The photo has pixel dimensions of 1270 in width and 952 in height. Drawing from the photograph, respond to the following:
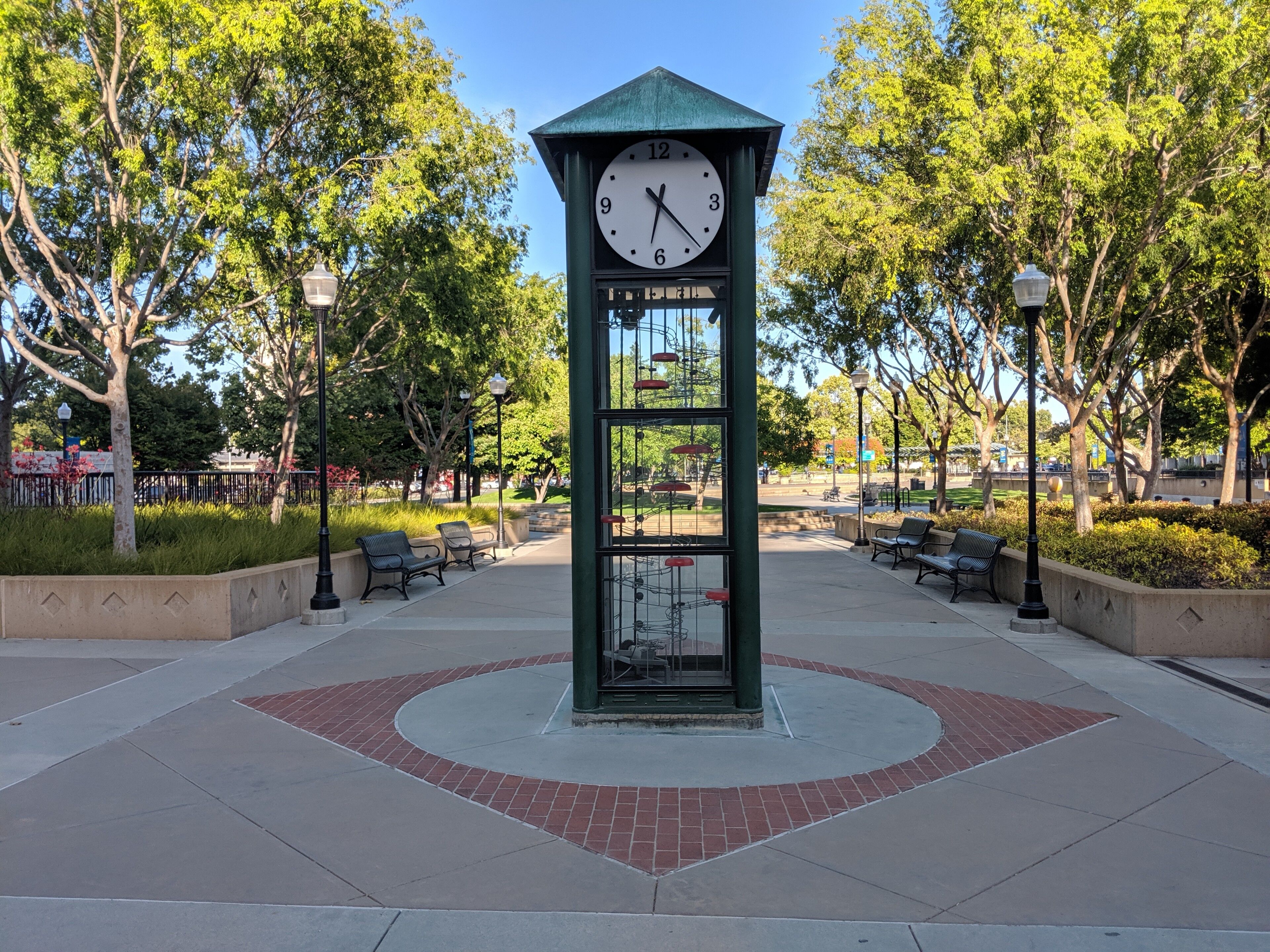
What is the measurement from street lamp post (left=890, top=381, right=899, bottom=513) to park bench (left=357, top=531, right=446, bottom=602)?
14.8 m

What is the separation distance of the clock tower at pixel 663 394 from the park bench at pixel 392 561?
749 cm

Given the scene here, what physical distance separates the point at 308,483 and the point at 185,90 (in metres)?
11.5

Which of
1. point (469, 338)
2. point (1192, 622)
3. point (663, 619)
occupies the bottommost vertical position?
point (1192, 622)

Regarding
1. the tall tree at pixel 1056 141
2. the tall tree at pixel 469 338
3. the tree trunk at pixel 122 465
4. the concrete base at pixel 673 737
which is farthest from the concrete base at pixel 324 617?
the tall tree at pixel 1056 141

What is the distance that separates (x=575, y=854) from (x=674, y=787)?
101cm

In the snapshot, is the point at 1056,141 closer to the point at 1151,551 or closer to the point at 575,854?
the point at 1151,551

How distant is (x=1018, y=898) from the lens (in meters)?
3.88

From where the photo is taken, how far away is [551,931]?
3.65 metres

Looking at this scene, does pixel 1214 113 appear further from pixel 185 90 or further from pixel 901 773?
pixel 185 90

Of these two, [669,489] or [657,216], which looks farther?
[669,489]

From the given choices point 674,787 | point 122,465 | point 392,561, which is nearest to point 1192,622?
point 674,787

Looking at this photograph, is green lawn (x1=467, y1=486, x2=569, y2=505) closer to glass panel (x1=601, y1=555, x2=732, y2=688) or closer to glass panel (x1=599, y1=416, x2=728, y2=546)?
glass panel (x1=601, y1=555, x2=732, y2=688)

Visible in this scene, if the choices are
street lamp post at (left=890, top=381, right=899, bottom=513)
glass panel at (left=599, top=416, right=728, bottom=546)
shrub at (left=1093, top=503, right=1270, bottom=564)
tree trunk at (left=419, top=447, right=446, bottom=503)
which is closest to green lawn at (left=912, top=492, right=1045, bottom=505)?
street lamp post at (left=890, top=381, right=899, bottom=513)

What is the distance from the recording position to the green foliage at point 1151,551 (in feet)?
31.7
